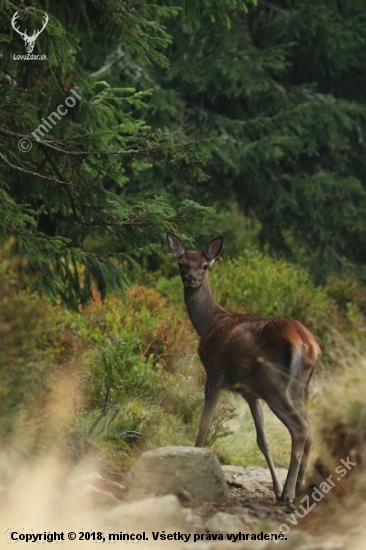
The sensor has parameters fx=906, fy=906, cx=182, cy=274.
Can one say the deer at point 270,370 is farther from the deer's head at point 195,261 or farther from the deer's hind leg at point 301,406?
the deer's head at point 195,261

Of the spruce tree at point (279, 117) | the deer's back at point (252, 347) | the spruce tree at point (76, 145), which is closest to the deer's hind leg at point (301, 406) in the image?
the deer's back at point (252, 347)

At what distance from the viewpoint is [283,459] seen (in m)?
9.38

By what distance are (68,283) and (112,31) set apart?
7.94ft

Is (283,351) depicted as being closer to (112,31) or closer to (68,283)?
(68,283)

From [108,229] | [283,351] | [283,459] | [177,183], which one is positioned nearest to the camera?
[283,351]

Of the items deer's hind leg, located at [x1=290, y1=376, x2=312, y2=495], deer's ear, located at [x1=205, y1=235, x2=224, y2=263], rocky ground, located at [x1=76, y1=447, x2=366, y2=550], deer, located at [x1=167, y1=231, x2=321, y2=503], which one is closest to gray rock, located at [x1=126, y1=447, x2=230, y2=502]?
rocky ground, located at [x1=76, y1=447, x2=366, y2=550]

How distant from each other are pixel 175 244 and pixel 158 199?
1.74ft

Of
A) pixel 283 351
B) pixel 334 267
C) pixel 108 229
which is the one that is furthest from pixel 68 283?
pixel 334 267

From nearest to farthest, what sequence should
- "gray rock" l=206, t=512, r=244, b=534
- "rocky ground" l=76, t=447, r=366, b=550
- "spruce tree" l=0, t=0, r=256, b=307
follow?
"rocky ground" l=76, t=447, r=366, b=550 → "gray rock" l=206, t=512, r=244, b=534 → "spruce tree" l=0, t=0, r=256, b=307

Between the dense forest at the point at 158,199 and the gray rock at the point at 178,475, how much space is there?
63 cm

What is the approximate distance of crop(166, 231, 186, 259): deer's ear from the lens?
7859 mm

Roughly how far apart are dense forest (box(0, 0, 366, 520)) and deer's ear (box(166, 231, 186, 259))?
213mm

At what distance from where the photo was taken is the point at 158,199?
823cm

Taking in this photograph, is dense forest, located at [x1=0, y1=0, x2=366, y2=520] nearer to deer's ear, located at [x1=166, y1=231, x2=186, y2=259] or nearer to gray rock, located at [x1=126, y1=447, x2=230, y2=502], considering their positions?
deer's ear, located at [x1=166, y1=231, x2=186, y2=259]
